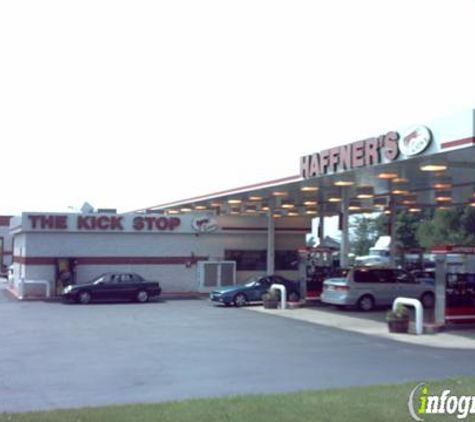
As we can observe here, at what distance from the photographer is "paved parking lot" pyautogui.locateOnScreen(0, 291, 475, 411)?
37.1ft

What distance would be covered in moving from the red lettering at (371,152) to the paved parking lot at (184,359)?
4874 mm

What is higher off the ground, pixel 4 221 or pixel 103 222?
pixel 4 221

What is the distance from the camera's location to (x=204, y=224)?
36812mm

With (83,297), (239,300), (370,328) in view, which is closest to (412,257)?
→ (239,300)

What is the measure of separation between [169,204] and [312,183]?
72.6ft

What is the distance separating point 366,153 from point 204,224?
681 inches

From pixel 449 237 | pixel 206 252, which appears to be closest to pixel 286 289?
pixel 206 252

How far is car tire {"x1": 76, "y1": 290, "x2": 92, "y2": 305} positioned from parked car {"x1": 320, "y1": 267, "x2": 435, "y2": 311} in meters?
9.81

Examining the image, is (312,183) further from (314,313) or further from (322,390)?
(322,390)

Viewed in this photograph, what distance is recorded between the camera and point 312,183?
88.3ft

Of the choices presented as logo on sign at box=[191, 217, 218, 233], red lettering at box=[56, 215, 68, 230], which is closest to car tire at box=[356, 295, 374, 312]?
logo on sign at box=[191, 217, 218, 233]

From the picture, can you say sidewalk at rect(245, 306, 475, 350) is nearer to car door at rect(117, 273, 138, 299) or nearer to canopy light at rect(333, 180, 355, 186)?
canopy light at rect(333, 180, 355, 186)

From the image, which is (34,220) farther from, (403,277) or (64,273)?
(403,277)

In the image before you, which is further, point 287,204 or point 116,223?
point 287,204
